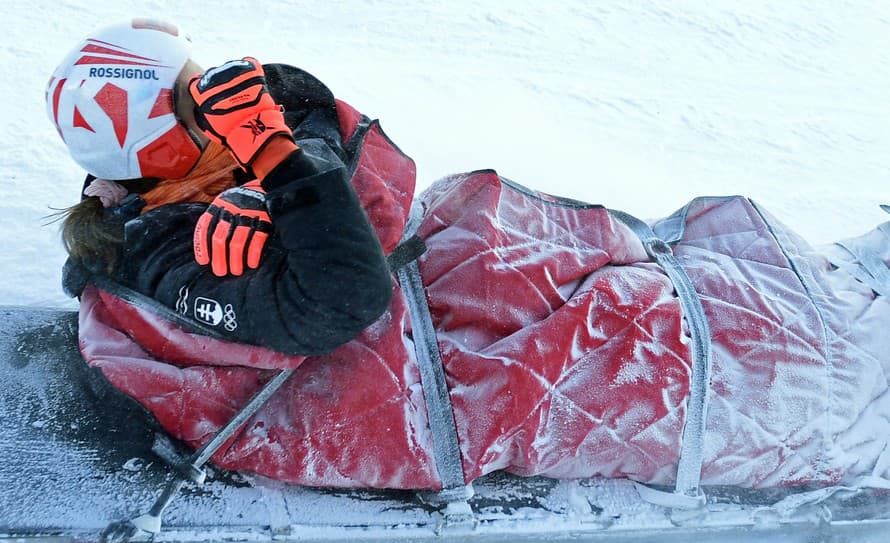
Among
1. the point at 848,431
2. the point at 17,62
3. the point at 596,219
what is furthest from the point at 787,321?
the point at 17,62

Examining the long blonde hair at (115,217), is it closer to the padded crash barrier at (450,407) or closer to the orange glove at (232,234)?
the orange glove at (232,234)

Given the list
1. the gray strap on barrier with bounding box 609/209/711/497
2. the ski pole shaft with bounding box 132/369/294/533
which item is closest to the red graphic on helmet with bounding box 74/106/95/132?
the ski pole shaft with bounding box 132/369/294/533

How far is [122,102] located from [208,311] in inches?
18.9

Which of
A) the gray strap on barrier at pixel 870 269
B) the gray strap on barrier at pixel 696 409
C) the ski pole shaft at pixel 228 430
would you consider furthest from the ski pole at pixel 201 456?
the gray strap on barrier at pixel 870 269

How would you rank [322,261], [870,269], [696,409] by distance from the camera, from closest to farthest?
[322,261], [696,409], [870,269]

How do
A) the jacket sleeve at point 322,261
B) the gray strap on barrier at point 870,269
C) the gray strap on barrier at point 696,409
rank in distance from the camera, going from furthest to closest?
the gray strap on barrier at point 870,269
the gray strap on barrier at point 696,409
the jacket sleeve at point 322,261

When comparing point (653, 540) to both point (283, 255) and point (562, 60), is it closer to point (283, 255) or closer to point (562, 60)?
point (283, 255)

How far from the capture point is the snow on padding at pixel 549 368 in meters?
1.42

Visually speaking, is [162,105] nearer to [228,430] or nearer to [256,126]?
[256,126]

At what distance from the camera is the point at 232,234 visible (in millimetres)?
1299

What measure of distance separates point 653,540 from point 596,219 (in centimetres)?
77

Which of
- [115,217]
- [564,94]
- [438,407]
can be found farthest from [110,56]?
[564,94]

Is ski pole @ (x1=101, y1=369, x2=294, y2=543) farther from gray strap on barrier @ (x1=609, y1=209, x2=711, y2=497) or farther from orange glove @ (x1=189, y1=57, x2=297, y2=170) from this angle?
gray strap on barrier @ (x1=609, y1=209, x2=711, y2=497)

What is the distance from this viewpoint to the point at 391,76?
3984 millimetres
